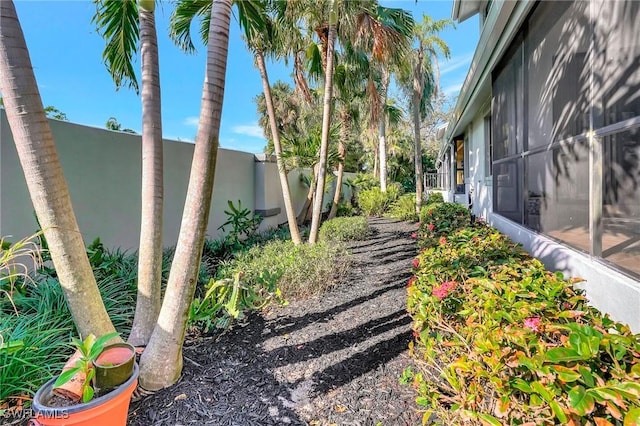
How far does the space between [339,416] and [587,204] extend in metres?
2.57

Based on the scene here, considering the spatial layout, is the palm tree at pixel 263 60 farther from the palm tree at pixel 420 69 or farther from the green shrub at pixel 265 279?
the palm tree at pixel 420 69

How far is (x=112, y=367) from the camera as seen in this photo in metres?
2.07

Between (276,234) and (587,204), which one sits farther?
(276,234)

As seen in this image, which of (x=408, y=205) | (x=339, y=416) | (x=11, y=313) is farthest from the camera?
(x=408, y=205)

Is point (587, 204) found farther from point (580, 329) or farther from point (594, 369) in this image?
point (594, 369)

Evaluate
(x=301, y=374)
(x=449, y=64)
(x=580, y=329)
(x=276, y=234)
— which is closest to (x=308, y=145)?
(x=276, y=234)

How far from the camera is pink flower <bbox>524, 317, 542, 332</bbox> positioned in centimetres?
154

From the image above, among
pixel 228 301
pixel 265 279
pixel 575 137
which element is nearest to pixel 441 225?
pixel 575 137

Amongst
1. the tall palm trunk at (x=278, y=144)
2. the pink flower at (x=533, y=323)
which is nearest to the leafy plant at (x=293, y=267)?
the tall palm trunk at (x=278, y=144)

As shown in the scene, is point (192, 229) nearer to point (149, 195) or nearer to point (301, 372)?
point (149, 195)

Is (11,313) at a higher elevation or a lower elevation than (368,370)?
higher

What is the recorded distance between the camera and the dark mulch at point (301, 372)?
2281 millimetres

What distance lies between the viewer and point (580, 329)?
4.48 ft

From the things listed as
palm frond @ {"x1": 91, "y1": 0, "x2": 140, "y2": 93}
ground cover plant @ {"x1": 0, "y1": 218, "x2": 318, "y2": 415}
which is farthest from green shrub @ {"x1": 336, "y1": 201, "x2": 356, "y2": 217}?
palm frond @ {"x1": 91, "y1": 0, "x2": 140, "y2": 93}
